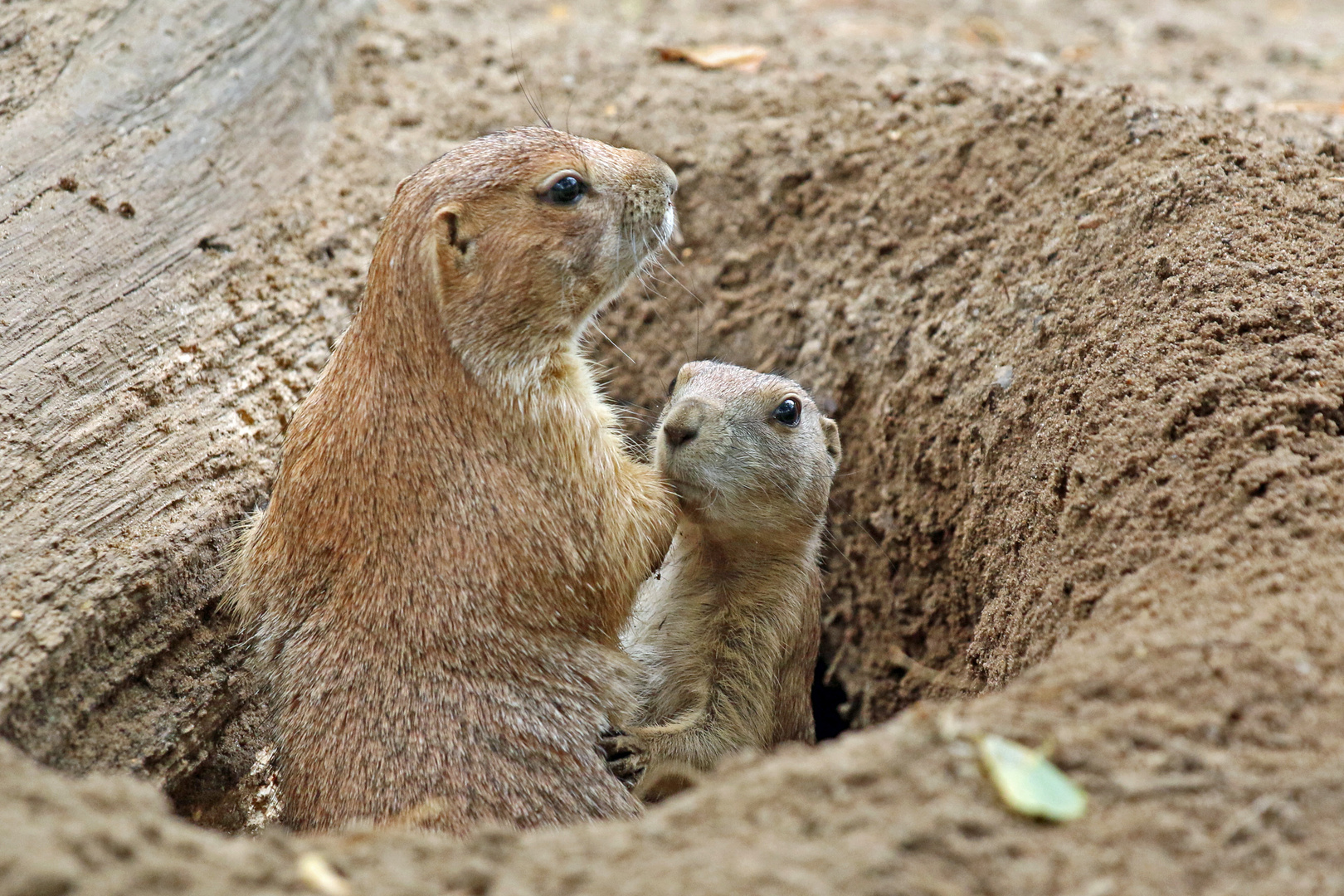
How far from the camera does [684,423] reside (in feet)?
16.1

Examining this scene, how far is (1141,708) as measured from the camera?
9.52 feet

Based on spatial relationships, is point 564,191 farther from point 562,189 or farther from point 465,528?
point 465,528

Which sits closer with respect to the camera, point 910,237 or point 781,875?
point 781,875

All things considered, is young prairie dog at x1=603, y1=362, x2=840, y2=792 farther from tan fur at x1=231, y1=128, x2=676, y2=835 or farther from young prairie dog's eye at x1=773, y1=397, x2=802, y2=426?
tan fur at x1=231, y1=128, x2=676, y2=835

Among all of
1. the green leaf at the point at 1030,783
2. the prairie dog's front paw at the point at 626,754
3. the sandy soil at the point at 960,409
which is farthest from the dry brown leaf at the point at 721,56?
the green leaf at the point at 1030,783

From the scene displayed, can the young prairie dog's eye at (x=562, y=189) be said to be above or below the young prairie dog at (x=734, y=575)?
above

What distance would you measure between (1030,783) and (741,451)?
258 cm

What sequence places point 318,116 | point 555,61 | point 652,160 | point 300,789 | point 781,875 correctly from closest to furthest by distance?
point 781,875 < point 300,789 < point 652,160 < point 318,116 < point 555,61

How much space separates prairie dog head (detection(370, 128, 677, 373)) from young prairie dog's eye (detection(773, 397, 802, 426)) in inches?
40.8

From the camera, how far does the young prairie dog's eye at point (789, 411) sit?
525 cm

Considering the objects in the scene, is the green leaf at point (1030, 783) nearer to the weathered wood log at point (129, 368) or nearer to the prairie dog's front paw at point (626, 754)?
the prairie dog's front paw at point (626, 754)

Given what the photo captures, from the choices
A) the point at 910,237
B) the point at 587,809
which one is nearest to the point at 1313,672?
the point at 587,809

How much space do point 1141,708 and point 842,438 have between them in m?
3.62

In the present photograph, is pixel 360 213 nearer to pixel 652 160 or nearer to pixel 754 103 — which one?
pixel 652 160
